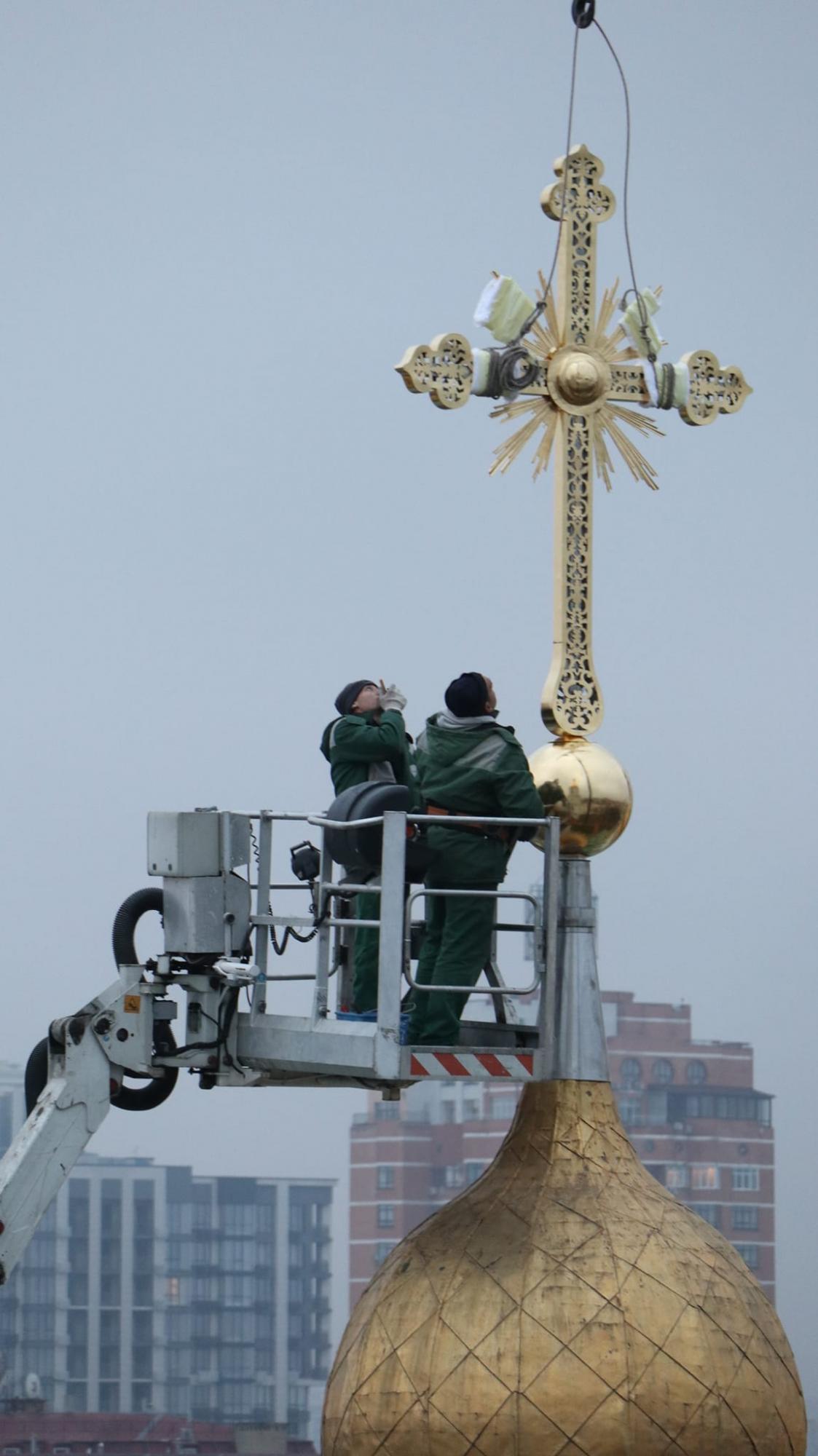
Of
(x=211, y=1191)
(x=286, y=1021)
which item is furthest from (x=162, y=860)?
(x=211, y=1191)

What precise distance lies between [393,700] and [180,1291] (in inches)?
3076

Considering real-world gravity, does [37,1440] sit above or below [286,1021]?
below

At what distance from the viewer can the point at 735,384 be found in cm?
1600

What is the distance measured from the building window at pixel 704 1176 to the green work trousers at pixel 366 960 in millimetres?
80595

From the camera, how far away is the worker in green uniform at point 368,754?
13.7 metres

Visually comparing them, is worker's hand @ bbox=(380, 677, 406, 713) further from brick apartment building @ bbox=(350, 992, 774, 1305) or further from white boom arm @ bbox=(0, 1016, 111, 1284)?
brick apartment building @ bbox=(350, 992, 774, 1305)

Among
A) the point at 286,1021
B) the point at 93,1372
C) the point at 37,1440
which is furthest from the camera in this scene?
the point at 93,1372

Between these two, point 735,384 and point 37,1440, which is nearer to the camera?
point 735,384

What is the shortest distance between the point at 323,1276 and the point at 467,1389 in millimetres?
74951

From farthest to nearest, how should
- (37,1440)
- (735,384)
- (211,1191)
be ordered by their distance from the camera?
(211,1191)
(37,1440)
(735,384)

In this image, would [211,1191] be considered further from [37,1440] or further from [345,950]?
[345,950]

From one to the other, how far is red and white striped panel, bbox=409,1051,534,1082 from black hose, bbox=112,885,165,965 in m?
1.57

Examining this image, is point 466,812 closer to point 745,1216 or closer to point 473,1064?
point 473,1064

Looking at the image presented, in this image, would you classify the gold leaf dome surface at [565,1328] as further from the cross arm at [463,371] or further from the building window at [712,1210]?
the building window at [712,1210]
